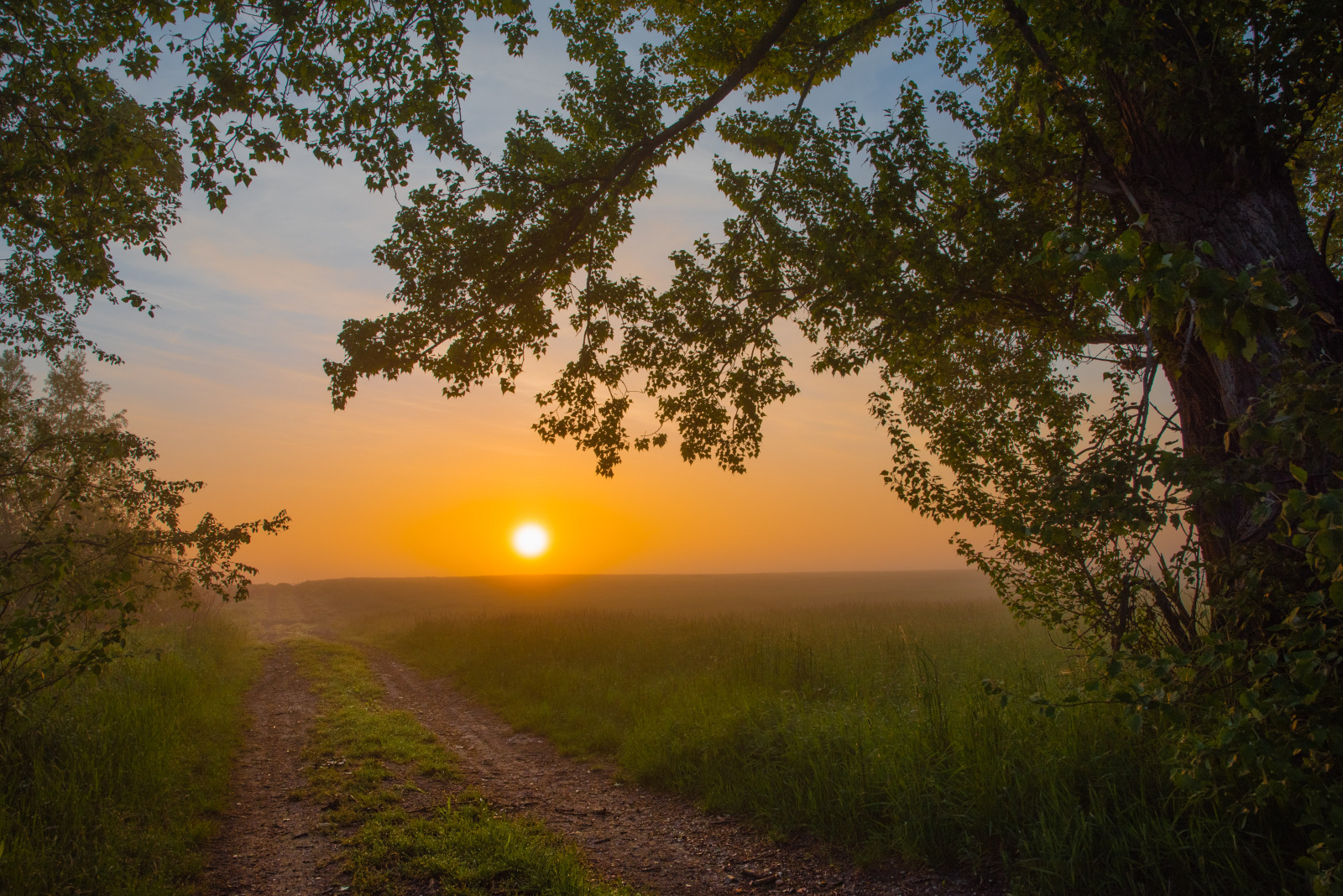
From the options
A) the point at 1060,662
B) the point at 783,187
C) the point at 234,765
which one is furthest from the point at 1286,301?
the point at 234,765

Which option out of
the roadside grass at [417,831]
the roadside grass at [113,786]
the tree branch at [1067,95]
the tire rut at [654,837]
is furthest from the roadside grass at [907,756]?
the tree branch at [1067,95]

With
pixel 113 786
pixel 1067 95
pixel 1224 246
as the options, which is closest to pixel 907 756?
pixel 1224 246

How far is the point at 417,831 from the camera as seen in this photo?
21.7 ft

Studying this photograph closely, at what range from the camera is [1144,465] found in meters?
4.06

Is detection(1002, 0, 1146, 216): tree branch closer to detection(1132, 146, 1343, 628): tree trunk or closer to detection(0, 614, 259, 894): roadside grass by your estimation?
detection(1132, 146, 1343, 628): tree trunk

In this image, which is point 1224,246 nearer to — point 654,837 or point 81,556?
point 654,837

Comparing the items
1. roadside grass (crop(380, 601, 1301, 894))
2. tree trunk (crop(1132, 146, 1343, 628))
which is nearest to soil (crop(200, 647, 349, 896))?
roadside grass (crop(380, 601, 1301, 894))

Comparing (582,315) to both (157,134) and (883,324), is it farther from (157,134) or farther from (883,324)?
(157,134)

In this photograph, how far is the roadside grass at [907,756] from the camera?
5031 mm

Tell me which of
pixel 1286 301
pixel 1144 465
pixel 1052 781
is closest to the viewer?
pixel 1286 301

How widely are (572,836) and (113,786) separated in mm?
4942

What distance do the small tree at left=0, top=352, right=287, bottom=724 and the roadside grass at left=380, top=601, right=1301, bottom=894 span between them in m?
5.86

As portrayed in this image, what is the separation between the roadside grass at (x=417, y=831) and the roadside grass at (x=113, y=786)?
1266 millimetres

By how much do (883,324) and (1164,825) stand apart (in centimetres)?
565
